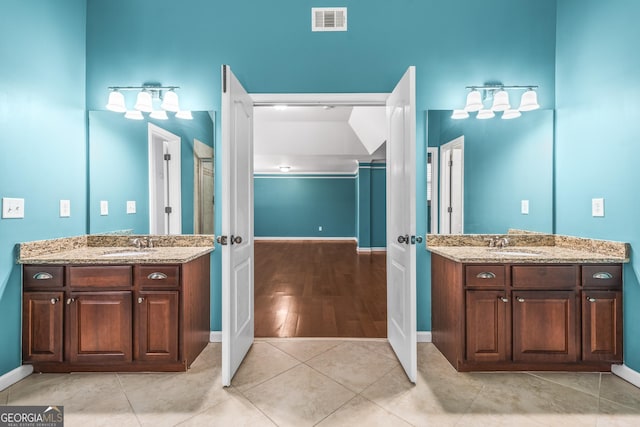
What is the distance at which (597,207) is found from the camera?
7.38 feet

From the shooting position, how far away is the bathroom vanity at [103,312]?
208 centimetres

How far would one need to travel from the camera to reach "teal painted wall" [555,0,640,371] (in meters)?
2.04

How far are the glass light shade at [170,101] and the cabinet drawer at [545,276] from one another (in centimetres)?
283

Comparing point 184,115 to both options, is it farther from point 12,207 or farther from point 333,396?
point 333,396

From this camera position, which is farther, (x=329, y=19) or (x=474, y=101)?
(x=329, y=19)

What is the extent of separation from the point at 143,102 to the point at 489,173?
9.63 feet

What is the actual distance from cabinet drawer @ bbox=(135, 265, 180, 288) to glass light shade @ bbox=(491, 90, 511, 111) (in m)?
2.74

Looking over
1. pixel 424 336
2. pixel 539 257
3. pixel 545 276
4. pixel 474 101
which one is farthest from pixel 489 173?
pixel 424 336

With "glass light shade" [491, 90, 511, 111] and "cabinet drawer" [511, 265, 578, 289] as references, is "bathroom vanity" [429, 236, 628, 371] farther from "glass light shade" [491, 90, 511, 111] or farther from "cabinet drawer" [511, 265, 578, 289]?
"glass light shade" [491, 90, 511, 111]

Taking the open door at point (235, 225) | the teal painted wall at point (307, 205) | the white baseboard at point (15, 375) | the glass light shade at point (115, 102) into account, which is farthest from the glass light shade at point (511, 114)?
the teal painted wall at point (307, 205)

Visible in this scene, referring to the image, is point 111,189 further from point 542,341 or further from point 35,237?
point 542,341

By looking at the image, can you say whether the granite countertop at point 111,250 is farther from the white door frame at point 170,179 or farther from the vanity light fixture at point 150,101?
the vanity light fixture at point 150,101

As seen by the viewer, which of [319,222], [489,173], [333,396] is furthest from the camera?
[319,222]

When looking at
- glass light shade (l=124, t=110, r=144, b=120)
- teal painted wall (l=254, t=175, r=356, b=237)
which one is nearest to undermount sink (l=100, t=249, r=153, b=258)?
glass light shade (l=124, t=110, r=144, b=120)
